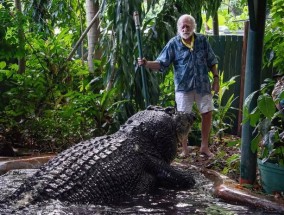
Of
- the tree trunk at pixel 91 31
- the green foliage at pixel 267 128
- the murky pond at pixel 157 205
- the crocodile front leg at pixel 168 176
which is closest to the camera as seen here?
the murky pond at pixel 157 205

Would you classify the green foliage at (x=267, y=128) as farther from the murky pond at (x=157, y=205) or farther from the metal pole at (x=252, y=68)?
the murky pond at (x=157, y=205)

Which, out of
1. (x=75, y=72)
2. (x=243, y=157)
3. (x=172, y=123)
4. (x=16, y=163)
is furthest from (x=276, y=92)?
(x=75, y=72)

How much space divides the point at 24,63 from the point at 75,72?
809mm

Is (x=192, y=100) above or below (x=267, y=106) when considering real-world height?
below

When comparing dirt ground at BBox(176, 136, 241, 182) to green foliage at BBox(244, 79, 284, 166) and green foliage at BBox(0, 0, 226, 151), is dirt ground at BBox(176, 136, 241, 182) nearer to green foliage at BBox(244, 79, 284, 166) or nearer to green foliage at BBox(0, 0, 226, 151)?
green foliage at BBox(244, 79, 284, 166)

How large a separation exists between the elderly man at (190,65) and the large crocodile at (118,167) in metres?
0.62

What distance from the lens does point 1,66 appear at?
6.73 meters

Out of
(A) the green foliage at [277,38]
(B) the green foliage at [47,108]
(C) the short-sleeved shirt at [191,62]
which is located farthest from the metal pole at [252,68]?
(B) the green foliage at [47,108]

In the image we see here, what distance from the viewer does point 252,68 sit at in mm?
4629

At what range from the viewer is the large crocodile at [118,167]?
4207mm

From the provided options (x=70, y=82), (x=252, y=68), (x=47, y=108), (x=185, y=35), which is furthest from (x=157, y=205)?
(x=70, y=82)

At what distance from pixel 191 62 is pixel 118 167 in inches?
78.7

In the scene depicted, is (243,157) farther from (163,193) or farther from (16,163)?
(16,163)

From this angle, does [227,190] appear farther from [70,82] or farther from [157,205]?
[70,82]
